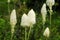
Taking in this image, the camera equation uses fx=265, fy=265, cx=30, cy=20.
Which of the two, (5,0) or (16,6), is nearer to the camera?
(16,6)

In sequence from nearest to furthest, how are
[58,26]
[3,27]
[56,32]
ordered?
[3,27] → [56,32] → [58,26]

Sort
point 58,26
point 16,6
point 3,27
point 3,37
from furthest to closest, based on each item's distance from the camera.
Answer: point 16,6, point 58,26, point 3,27, point 3,37

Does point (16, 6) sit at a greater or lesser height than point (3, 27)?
greater

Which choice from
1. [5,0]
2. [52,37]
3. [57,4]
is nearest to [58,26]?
[52,37]

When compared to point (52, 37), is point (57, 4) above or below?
above

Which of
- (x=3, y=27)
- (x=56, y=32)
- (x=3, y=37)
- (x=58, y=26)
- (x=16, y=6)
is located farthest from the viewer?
(x=16, y=6)

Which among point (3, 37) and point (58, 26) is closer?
point (3, 37)

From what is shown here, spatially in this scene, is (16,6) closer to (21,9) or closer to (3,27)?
(21,9)

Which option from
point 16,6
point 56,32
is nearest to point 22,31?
point 56,32

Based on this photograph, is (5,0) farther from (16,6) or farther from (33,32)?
(33,32)
